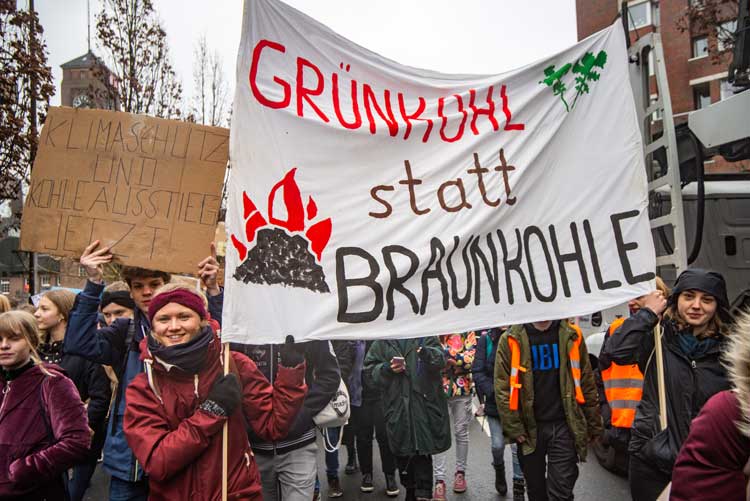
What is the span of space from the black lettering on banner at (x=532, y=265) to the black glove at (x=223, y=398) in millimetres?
1708

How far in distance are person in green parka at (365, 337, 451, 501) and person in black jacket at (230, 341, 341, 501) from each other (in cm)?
154

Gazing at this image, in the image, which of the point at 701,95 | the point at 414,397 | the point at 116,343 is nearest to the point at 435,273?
the point at 116,343

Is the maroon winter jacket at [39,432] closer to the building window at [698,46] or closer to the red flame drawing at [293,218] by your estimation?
the red flame drawing at [293,218]

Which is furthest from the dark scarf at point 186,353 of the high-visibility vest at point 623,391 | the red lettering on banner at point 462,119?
the high-visibility vest at point 623,391

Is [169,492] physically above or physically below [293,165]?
below

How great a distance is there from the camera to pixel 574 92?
375cm

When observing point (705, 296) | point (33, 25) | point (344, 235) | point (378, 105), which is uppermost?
point (33, 25)

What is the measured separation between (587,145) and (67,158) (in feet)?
9.78

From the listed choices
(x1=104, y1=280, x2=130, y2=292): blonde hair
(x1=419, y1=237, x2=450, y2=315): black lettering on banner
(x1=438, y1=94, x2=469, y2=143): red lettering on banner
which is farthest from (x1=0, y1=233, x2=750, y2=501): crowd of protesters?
(x1=438, y1=94, x2=469, y2=143): red lettering on banner

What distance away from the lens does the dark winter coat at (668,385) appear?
310cm

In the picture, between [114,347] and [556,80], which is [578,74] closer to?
[556,80]

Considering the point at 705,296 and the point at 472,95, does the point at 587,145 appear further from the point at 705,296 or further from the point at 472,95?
the point at 705,296

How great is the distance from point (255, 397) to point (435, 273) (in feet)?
3.81

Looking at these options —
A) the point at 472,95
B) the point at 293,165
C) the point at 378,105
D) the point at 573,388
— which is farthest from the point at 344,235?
the point at 573,388
